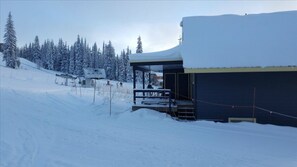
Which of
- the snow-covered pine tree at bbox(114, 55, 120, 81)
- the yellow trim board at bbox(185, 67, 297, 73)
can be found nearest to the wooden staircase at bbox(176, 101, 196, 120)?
the yellow trim board at bbox(185, 67, 297, 73)

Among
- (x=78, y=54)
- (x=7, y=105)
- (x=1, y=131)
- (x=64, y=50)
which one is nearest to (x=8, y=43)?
(x=78, y=54)

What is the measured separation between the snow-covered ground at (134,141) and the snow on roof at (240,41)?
284 centimetres

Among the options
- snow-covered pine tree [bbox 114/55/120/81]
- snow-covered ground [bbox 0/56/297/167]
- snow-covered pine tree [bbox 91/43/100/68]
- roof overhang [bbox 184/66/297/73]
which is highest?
snow-covered pine tree [bbox 91/43/100/68]

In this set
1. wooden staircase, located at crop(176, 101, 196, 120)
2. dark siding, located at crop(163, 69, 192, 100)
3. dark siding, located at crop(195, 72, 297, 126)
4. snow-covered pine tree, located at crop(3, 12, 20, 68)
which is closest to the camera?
dark siding, located at crop(195, 72, 297, 126)

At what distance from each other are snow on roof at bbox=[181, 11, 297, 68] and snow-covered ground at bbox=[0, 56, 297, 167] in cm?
284

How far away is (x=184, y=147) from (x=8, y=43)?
194ft

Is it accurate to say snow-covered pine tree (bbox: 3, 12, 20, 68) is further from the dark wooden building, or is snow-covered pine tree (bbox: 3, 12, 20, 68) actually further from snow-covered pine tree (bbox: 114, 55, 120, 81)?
the dark wooden building

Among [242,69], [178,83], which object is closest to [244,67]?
[242,69]

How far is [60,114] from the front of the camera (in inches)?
597

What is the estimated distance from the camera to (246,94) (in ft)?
45.4

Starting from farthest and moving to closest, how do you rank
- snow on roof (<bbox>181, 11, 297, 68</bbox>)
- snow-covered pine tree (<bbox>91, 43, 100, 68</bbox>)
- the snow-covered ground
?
1. snow-covered pine tree (<bbox>91, 43, 100, 68</bbox>)
2. snow on roof (<bbox>181, 11, 297, 68</bbox>)
3. the snow-covered ground

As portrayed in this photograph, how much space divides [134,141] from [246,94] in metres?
6.79

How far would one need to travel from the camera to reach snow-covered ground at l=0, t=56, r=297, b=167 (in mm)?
7348

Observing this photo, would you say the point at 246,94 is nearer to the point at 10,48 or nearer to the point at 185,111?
the point at 185,111
